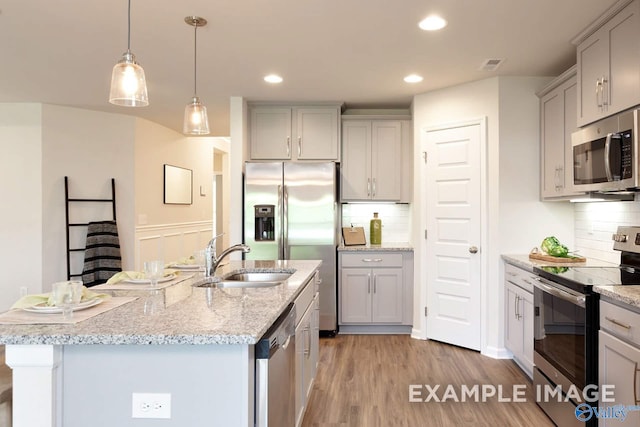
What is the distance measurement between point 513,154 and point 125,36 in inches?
127

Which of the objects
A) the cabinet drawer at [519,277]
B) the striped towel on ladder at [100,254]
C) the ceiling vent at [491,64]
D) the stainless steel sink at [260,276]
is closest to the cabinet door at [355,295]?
the cabinet drawer at [519,277]

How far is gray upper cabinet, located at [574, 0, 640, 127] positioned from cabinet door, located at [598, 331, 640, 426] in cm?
127

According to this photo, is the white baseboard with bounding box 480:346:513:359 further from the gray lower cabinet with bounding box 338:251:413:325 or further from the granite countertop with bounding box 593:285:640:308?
the granite countertop with bounding box 593:285:640:308

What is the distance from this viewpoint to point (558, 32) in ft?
9.16

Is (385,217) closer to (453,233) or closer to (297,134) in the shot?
(453,233)

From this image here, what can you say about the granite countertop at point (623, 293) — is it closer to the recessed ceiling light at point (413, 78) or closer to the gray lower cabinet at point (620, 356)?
the gray lower cabinet at point (620, 356)

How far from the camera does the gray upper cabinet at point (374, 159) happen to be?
15.2 feet

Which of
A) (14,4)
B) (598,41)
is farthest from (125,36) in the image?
(598,41)

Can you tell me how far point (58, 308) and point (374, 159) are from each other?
3.61 metres

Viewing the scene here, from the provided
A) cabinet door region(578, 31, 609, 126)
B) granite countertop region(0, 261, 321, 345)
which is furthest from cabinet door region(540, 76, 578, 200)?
granite countertop region(0, 261, 321, 345)

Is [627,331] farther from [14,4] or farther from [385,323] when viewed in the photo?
[14,4]

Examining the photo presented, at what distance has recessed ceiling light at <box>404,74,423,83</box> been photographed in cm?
371

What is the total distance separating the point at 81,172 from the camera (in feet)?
16.5

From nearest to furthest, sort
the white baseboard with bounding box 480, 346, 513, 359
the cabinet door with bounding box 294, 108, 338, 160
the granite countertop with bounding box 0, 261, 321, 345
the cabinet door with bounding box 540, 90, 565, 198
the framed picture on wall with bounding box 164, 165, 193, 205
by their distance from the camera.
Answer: the granite countertop with bounding box 0, 261, 321, 345, the cabinet door with bounding box 540, 90, 565, 198, the white baseboard with bounding box 480, 346, 513, 359, the cabinet door with bounding box 294, 108, 338, 160, the framed picture on wall with bounding box 164, 165, 193, 205
